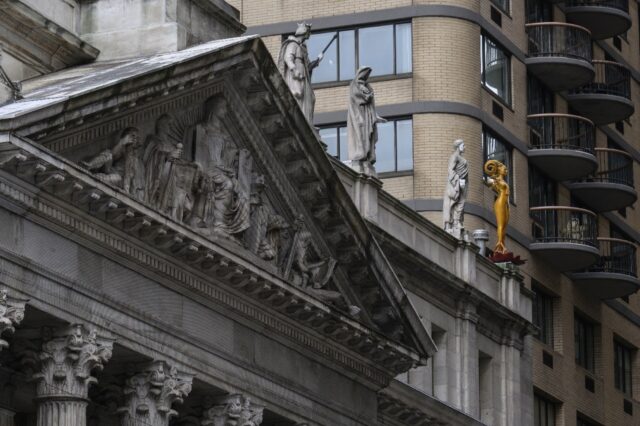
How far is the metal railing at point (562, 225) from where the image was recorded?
9062 cm

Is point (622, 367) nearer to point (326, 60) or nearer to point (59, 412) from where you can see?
point (326, 60)

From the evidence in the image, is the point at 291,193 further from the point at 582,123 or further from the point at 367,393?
the point at 582,123

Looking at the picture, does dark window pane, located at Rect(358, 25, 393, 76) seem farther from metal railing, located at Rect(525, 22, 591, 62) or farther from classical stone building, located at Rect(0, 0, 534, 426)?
classical stone building, located at Rect(0, 0, 534, 426)

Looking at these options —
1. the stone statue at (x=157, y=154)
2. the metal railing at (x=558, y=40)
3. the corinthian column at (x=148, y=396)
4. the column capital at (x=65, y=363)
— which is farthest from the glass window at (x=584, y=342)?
the column capital at (x=65, y=363)

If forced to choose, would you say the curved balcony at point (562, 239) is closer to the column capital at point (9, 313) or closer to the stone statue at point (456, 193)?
the stone statue at point (456, 193)

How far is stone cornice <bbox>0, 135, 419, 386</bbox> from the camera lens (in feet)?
163

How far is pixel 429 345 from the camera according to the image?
65.1m

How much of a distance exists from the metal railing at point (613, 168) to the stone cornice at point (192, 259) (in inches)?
1290

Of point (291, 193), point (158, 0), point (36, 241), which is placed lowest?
point (36, 241)

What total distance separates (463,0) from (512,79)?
171 inches

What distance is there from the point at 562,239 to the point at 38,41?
3566 centimetres

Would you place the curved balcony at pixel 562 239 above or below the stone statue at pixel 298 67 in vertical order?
above

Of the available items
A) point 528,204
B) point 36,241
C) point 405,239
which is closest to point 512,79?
point 528,204

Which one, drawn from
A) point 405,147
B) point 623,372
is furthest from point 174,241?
point 623,372
